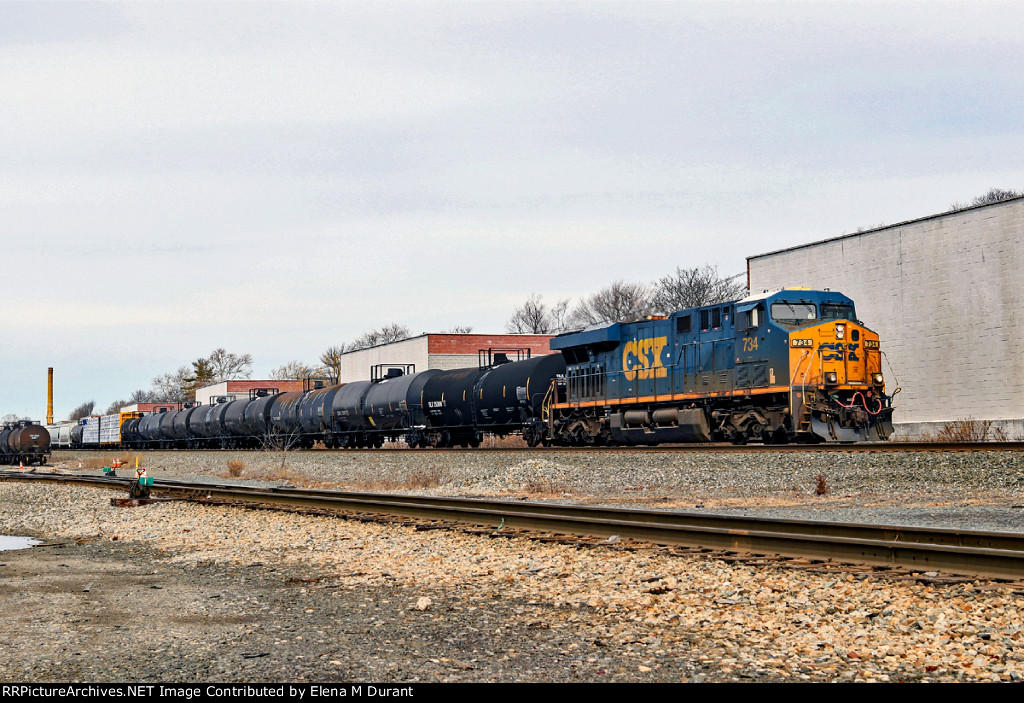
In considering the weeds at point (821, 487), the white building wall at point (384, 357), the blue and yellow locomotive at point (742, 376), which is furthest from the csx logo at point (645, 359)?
the white building wall at point (384, 357)

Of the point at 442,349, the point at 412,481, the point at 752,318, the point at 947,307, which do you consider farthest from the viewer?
the point at 442,349

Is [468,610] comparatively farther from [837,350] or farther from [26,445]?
[26,445]

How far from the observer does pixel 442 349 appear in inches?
2635

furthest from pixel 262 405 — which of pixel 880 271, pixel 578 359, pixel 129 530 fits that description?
pixel 129 530

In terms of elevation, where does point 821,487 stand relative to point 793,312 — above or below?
below

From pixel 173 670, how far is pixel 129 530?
967 cm

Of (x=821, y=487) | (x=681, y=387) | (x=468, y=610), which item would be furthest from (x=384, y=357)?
(x=468, y=610)

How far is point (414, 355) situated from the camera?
68688 mm

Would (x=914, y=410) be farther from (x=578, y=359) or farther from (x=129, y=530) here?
(x=129, y=530)

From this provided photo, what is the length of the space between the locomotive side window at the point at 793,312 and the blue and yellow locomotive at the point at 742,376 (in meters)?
0.03

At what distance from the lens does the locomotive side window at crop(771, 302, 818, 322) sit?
21.7m

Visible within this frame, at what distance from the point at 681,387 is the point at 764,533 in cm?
1503

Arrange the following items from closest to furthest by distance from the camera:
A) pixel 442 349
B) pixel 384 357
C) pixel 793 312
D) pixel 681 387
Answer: pixel 793 312 → pixel 681 387 → pixel 442 349 → pixel 384 357

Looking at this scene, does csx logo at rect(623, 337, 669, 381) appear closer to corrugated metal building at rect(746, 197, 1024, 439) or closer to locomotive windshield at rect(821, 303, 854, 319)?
locomotive windshield at rect(821, 303, 854, 319)
